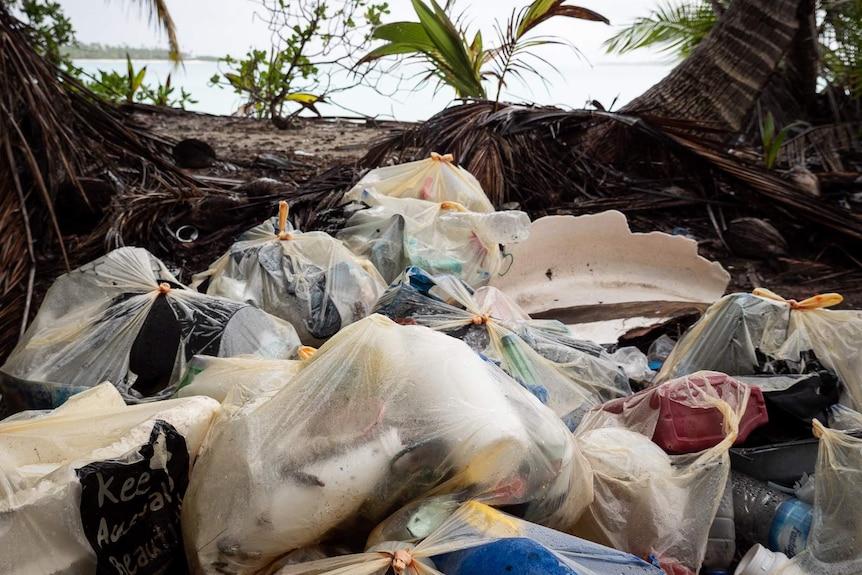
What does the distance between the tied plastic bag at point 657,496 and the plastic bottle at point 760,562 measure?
99 millimetres

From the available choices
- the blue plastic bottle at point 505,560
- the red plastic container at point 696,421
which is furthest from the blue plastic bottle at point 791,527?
the blue plastic bottle at point 505,560

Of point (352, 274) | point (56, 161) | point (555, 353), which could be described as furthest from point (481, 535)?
point (56, 161)

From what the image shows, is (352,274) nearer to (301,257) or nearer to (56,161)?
(301,257)

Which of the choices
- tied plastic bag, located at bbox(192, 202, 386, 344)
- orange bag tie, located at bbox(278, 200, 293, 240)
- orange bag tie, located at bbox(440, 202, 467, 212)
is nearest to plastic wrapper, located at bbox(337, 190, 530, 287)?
orange bag tie, located at bbox(440, 202, 467, 212)

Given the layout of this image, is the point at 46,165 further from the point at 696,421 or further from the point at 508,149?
the point at 696,421

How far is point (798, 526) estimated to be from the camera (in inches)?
62.1

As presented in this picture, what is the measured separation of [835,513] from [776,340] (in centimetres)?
67

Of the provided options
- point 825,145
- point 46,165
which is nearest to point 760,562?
point 46,165

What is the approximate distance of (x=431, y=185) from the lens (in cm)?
313

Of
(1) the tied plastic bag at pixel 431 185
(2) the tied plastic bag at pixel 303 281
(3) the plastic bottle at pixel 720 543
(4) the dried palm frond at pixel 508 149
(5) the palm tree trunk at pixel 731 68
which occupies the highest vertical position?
(5) the palm tree trunk at pixel 731 68

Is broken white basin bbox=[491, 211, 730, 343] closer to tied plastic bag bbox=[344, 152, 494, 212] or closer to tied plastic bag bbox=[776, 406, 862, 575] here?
tied plastic bag bbox=[344, 152, 494, 212]

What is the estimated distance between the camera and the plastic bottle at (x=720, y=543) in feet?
5.24

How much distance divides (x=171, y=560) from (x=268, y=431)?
361 millimetres

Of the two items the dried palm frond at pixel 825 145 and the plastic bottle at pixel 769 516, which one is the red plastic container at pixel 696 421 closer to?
the plastic bottle at pixel 769 516
